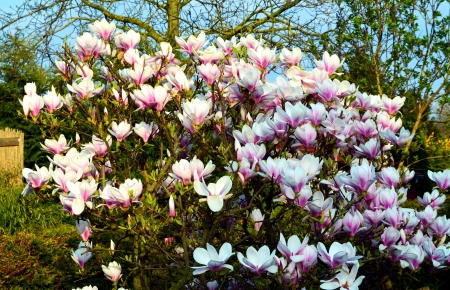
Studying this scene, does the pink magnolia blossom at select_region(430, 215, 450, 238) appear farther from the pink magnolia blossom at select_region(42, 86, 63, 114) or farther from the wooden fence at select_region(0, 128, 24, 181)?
the wooden fence at select_region(0, 128, 24, 181)

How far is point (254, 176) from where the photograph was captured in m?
2.48

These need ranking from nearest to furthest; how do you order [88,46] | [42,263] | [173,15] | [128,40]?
[88,46] → [128,40] → [42,263] → [173,15]

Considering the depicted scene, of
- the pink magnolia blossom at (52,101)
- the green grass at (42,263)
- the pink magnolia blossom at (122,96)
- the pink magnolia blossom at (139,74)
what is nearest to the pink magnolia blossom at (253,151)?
the pink magnolia blossom at (139,74)

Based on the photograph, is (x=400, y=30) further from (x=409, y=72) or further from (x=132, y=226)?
(x=132, y=226)

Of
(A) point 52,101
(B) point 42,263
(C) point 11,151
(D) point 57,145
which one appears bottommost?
(C) point 11,151

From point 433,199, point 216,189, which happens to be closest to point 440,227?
point 433,199

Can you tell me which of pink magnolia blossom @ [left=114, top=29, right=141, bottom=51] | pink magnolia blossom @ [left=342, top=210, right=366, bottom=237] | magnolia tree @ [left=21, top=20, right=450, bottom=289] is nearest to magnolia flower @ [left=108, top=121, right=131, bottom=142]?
magnolia tree @ [left=21, top=20, right=450, bottom=289]

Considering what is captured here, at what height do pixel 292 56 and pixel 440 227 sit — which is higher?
pixel 292 56

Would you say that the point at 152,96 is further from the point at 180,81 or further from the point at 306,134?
the point at 306,134

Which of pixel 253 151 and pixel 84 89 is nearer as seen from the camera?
pixel 253 151

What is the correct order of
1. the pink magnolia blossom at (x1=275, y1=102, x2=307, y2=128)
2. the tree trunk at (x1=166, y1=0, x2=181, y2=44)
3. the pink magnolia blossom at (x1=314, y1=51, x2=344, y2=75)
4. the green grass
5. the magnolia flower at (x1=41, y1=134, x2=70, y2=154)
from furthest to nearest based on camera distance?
the tree trunk at (x1=166, y1=0, x2=181, y2=44) < the green grass < the magnolia flower at (x1=41, y1=134, x2=70, y2=154) < the pink magnolia blossom at (x1=314, y1=51, x2=344, y2=75) < the pink magnolia blossom at (x1=275, y1=102, x2=307, y2=128)

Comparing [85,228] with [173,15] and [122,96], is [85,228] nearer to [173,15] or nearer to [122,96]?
[122,96]

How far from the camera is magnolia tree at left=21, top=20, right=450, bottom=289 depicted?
2.27 m

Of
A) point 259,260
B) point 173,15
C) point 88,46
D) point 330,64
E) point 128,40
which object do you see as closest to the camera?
point 259,260
